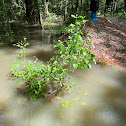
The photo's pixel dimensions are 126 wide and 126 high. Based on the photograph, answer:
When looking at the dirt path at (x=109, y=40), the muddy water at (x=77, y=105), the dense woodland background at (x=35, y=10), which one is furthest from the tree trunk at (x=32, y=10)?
the muddy water at (x=77, y=105)

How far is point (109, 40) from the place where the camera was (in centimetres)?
621

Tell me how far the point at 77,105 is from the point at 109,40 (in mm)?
4203

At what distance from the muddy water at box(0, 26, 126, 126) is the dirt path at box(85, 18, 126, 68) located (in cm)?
124

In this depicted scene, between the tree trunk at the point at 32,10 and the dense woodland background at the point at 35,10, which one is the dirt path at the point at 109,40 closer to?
the dense woodland background at the point at 35,10

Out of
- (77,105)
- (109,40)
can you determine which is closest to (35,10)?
(109,40)

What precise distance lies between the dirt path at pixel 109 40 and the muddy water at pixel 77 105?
4.08 feet

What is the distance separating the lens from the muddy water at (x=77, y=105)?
8.36ft

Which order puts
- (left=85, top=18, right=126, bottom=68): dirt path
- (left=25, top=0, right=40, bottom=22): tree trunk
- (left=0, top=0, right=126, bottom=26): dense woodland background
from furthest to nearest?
1. (left=25, top=0, right=40, bottom=22): tree trunk
2. (left=0, top=0, right=126, bottom=26): dense woodland background
3. (left=85, top=18, right=126, bottom=68): dirt path

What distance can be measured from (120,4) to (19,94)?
17.5 metres

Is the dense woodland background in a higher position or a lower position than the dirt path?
higher

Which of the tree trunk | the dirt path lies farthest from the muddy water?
the tree trunk

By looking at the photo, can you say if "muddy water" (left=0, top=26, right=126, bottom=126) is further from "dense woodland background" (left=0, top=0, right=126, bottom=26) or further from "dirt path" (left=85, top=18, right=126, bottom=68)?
"dense woodland background" (left=0, top=0, right=126, bottom=26)

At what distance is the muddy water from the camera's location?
8.36 ft

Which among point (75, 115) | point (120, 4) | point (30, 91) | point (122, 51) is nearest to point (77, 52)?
point (75, 115)
